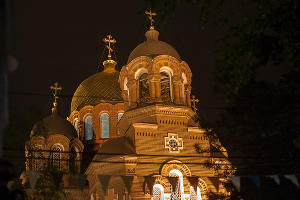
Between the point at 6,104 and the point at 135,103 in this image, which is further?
the point at 135,103

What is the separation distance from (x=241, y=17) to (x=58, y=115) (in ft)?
76.4

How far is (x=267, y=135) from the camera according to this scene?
12.9 meters

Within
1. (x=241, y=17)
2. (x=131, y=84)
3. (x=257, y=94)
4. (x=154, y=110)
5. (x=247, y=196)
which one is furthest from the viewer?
(x=131, y=84)

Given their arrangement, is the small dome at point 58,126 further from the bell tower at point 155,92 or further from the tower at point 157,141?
the bell tower at point 155,92

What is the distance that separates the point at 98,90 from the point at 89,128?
305cm

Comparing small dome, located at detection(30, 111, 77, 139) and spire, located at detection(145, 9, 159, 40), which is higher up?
spire, located at detection(145, 9, 159, 40)

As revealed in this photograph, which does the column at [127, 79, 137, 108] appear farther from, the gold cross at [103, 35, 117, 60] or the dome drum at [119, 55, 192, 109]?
the gold cross at [103, 35, 117, 60]

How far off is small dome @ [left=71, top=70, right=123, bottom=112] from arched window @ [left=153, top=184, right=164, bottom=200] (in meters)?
12.0

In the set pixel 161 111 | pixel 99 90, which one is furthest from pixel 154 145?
pixel 99 90

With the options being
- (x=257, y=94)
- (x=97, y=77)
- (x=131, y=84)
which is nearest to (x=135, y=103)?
(x=131, y=84)

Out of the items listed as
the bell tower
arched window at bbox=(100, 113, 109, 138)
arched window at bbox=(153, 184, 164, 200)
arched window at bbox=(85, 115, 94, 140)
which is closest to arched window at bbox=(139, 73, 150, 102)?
the bell tower

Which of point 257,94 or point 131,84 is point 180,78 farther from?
point 257,94

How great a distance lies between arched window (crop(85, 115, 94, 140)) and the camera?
30.5 meters

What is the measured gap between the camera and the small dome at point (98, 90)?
1219 inches
